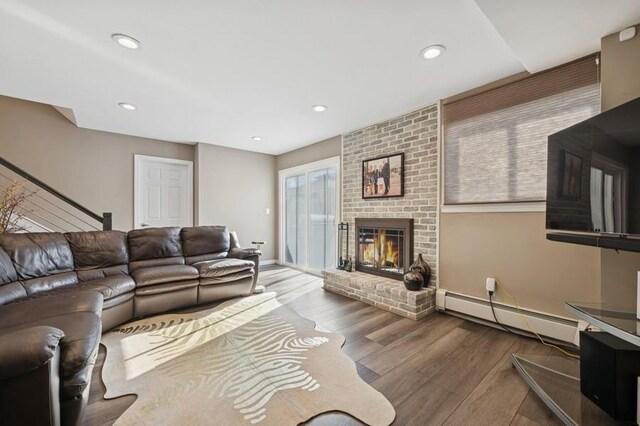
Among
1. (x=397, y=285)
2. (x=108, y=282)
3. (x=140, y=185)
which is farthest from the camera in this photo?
(x=140, y=185)

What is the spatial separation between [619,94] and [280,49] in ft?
8.03

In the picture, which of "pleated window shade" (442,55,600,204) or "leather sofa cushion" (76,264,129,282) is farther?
"leather sofa cushion" (76,264,129,282)

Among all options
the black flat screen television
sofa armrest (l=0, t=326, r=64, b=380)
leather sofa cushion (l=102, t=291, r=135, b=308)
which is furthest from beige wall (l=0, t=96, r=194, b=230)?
the black flat screen television

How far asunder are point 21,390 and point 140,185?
13.9ft

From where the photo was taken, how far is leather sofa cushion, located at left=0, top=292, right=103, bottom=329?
165 centimetres

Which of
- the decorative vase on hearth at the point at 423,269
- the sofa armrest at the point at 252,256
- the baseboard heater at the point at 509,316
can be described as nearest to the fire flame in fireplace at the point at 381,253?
the decorative vase on hearth at the point at 423,269

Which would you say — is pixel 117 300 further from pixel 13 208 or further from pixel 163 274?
pixel 13 208

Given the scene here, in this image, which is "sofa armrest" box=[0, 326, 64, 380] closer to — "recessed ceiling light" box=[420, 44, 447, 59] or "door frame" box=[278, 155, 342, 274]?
"recessed ceiling light" box=[420, 44, 447, 59]

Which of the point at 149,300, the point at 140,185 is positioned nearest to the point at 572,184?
the point at 149,300

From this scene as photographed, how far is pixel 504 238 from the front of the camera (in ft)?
8.26

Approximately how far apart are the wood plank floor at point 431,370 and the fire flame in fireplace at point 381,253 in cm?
75

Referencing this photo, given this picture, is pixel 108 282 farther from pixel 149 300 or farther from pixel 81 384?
pixel 81 384

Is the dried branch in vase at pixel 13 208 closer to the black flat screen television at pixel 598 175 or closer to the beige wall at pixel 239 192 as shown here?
the beige wall at pixel 239 192

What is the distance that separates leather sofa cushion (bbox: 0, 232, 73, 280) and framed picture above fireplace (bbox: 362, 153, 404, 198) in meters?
3.57
